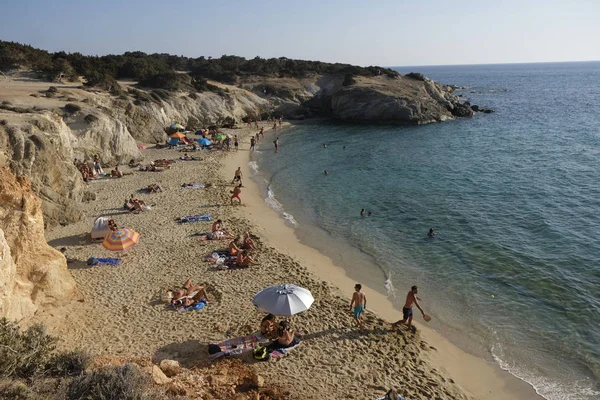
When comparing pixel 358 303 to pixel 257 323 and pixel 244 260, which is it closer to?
pixel 257 323

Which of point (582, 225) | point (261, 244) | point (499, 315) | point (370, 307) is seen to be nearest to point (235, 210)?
point (261, 244)

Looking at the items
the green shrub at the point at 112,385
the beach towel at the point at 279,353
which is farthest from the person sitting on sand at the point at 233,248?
the green shrub at the point at 112,385

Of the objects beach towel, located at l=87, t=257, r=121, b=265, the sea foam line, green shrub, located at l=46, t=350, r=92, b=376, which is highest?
green shrub, located at l=46, t=350, r=92, b=376

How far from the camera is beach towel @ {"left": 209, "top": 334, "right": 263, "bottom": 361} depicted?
32.7ft

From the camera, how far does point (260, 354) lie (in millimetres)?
9859

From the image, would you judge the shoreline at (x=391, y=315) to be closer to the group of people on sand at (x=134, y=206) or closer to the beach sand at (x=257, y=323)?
the beach sand at (x=257, y=323)

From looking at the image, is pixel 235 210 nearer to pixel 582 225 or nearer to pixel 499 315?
pixel 499 315

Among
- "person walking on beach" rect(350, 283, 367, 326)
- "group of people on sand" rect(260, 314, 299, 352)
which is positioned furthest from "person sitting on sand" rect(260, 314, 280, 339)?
"person walking on beach" rect(350, 283, 367, 326)

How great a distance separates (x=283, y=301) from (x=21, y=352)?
18.3ft

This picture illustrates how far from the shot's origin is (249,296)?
13.3 m

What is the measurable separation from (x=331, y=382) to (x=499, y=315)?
7027 millimetres

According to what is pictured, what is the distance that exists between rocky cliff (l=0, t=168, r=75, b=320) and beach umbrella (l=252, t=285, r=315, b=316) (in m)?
5.74

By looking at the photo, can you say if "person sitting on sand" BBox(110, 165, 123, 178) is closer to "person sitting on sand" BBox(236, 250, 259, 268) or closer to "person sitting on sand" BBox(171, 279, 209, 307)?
"person sitting on sand" BBox(236, 250, 259, 268)

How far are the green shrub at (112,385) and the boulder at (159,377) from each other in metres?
0.66
